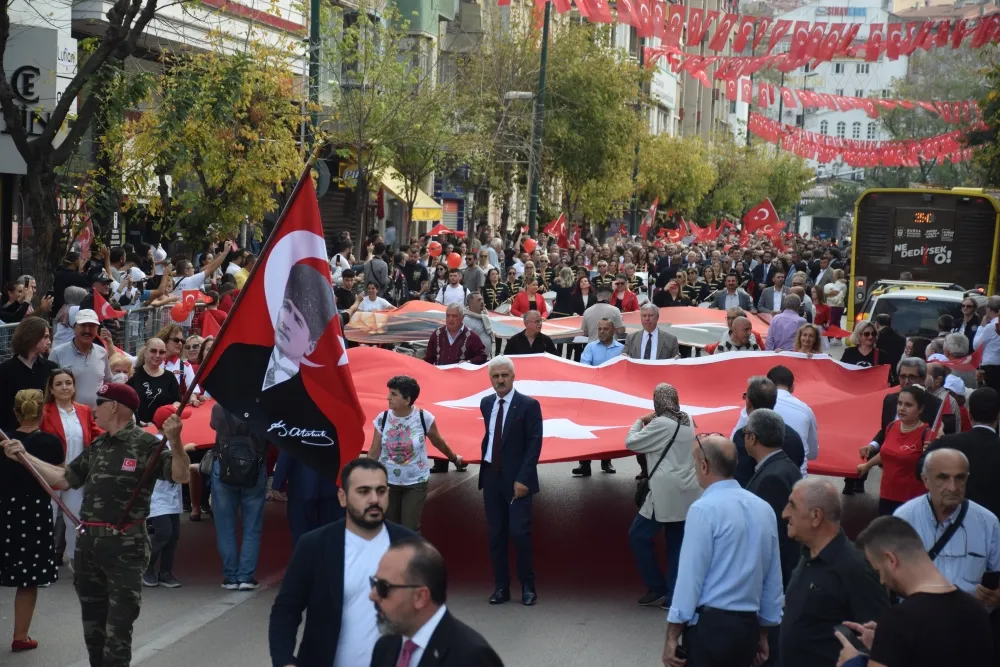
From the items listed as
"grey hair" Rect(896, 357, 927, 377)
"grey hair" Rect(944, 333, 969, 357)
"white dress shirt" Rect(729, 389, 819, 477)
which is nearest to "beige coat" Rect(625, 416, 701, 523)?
"white dress shirt" Rect(729, 389, 819, 477)

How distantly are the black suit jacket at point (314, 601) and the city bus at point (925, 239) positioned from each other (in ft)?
71.8

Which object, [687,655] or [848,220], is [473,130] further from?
[848,220]

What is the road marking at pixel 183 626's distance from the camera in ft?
28.5

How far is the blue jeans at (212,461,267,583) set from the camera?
400 inches

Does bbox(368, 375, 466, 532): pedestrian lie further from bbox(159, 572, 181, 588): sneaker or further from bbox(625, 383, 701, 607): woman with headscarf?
bbox(159, 572, 181, 588): sneaker

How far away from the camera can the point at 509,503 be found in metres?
10.0

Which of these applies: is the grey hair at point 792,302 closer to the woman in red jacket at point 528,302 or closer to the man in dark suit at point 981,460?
the woman in red jacket at point 528,302

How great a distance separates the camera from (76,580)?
7340 millimetres

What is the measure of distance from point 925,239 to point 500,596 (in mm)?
18973

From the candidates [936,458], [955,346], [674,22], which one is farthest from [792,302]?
[936,458]

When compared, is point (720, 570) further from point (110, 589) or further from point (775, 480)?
point (110, 589)

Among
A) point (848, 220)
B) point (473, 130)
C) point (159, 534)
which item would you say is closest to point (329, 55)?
point (473, 130)

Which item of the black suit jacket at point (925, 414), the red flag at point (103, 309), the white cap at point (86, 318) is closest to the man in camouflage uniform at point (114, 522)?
the white cap at point (86, 318)

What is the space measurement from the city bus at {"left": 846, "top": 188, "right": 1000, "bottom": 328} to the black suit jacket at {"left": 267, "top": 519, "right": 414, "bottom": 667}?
2190 centimetres
